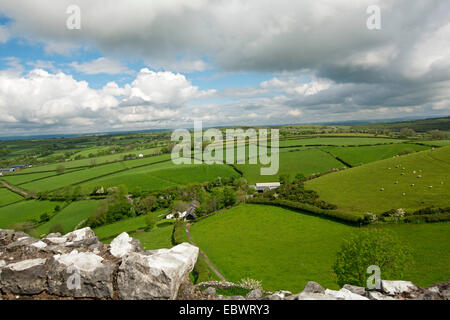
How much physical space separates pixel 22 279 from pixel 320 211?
3376 centimetres

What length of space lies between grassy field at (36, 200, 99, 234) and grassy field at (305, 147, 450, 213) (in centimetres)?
5308

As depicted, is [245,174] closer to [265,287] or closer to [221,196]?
[221,196]

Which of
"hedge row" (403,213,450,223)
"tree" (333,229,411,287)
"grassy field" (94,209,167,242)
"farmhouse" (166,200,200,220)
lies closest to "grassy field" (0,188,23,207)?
"grassy field" (94,209,167,242)

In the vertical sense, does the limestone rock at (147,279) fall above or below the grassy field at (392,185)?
above

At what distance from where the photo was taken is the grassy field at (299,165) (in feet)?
219

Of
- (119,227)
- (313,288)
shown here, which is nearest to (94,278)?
(313,288)

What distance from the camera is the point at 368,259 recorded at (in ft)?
48.5

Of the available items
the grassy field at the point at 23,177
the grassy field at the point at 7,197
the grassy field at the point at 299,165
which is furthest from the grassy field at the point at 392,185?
the grassy field at the point at 23,177

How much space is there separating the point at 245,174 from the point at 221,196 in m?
23.2

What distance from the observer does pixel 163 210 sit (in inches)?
2160

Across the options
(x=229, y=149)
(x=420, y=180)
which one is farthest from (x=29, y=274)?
(x=229, y=149)

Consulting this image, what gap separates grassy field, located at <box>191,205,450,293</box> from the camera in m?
17.8

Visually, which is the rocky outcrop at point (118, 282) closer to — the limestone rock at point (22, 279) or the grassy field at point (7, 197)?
the limestone rock at point (22, 279)

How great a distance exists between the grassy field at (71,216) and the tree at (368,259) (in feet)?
162
